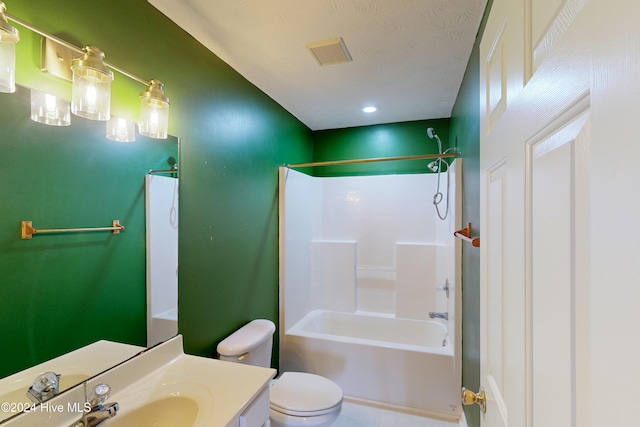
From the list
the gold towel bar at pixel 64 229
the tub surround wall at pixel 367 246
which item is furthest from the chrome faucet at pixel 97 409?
the tub surround wall at pixel 367 246

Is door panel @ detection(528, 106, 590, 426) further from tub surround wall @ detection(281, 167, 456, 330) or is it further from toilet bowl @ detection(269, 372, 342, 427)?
tub surround wall @ detection(281, 167, 456, 330)

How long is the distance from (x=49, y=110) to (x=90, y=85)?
0.16 meters

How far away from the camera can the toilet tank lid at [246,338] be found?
68.9 inches

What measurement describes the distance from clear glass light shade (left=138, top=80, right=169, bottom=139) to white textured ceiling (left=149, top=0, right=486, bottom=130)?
0.46 metres

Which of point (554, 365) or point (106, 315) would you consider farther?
point (106, 315)

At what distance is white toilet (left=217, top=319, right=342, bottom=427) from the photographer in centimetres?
166

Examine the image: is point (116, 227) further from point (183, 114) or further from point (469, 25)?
point (469, 25)

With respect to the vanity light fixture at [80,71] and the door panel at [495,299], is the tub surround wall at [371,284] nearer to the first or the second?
the door panel at [495,299]

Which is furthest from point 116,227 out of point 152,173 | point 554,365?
point 554,365

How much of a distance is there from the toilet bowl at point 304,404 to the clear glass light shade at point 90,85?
1.71m

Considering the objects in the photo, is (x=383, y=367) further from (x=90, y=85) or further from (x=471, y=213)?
(x=90, y=85)

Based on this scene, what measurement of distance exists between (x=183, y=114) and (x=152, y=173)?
0.42 meters

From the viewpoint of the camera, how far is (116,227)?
1.20m

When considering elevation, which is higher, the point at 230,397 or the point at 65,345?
the point at 65,345
